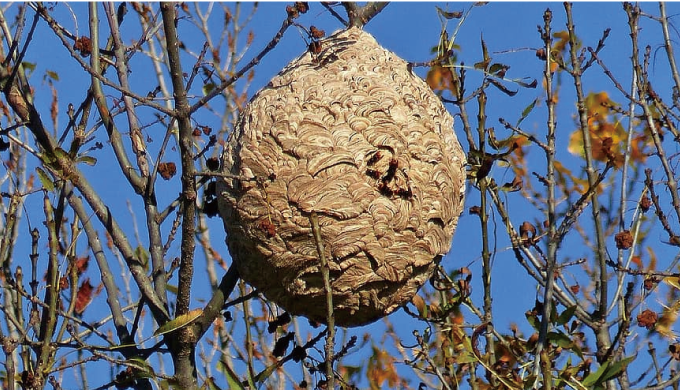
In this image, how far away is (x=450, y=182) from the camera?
9.12 ft

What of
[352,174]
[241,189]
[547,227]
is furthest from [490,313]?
[241,189]

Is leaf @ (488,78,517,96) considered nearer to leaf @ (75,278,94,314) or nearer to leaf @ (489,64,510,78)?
leaf @ (489,64,510,78)

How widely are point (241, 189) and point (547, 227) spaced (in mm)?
1156

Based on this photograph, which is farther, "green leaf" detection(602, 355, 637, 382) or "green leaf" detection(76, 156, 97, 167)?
"green leaf" detection(76, 156, 97, 167)

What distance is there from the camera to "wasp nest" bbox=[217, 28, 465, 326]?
8.69 feet

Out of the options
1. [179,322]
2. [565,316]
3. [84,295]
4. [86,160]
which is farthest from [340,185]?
[84,295]

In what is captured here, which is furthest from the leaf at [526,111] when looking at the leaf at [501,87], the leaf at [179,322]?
the leaf at [179,322]

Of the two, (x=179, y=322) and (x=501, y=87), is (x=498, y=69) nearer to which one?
(x=501, y=87)

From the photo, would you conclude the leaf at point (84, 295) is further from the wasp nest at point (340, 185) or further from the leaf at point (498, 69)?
the leaf at point (498, 69)

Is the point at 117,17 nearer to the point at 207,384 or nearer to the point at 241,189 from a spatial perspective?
the point at 241,189

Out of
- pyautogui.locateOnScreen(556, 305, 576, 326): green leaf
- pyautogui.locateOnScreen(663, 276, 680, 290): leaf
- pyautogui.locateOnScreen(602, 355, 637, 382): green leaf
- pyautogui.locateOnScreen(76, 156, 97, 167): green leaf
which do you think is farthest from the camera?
pyautogui.locateOnScreen(663, 276, 680, 290): leaf

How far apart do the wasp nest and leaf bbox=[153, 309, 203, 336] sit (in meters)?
0.20

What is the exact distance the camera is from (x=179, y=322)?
270 cm

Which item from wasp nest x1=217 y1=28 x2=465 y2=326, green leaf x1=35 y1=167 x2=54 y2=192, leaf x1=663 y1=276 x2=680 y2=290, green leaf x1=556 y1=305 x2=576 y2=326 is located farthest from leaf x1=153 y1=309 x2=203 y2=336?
leaf x1=663 y1=276 x2=680 y2=290
